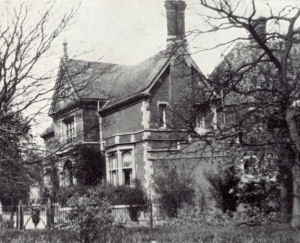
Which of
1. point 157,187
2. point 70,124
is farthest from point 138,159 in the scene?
point 70,124

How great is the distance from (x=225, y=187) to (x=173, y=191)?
9.00ft

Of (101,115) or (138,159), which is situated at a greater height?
(101,115)

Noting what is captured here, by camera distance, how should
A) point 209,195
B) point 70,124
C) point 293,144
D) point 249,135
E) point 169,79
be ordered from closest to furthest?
point 293,144
point 249,135
point 209,195
point 169,79
point 70,124

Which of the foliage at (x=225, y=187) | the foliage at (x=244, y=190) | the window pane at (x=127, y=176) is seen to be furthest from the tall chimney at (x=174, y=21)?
the foliage at (x=244, y=190)

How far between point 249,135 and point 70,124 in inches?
772

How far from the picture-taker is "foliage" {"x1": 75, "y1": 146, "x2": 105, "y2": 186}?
92.6 ft

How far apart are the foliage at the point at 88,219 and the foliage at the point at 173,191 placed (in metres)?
11.4

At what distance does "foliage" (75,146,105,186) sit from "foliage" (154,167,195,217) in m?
6.87

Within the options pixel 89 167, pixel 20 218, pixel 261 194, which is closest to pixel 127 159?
pixel 89 167

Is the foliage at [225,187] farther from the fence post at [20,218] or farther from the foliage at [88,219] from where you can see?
the foliage at [88,219]

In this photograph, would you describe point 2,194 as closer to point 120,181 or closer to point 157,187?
point 120,181

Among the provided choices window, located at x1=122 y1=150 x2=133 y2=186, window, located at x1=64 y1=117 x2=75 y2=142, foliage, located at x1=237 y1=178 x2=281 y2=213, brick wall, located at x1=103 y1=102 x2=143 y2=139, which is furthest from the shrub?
window, located at x1=64 y1=117 x2=75 y2=142

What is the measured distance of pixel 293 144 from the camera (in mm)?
12148

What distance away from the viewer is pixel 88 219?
9.67 meters
